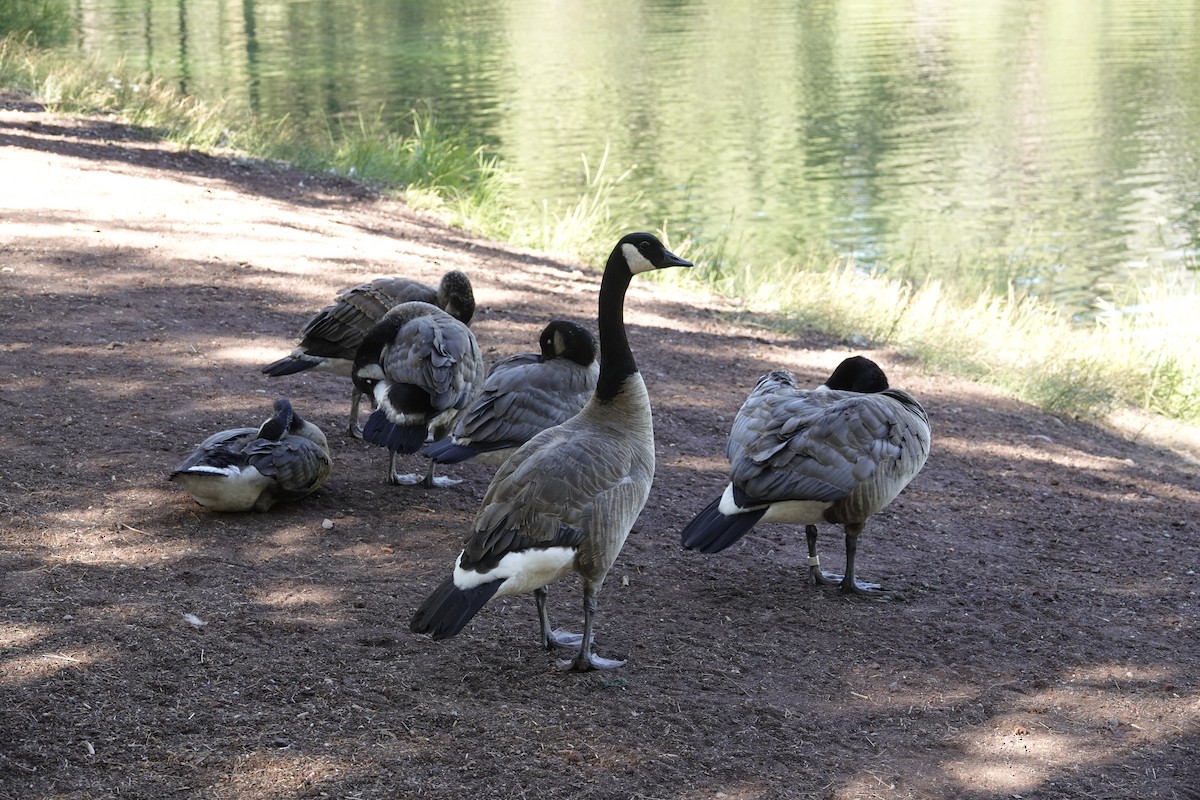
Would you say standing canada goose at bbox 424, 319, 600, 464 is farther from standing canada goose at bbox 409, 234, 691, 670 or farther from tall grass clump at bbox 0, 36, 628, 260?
tall grass clump at bbox 0, 36, 628, 260

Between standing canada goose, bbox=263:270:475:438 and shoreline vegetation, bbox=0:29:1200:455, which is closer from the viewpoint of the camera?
standing canada goose, bbox=263:270:475:438

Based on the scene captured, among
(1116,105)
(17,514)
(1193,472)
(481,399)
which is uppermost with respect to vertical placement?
→ (1116,105)

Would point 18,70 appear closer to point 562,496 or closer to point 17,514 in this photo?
point 17,514

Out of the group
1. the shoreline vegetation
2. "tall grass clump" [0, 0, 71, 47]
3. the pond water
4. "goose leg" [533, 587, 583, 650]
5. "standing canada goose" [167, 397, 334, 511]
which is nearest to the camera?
"goose leg" [533, 587, 583, 650]

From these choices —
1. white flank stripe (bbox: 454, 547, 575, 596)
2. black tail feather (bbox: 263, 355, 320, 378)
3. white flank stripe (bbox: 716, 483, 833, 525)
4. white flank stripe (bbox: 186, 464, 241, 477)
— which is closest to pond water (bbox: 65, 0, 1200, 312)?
black tail feather (bbox: 263, 355, 320, 378)

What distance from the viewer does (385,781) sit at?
363 cm

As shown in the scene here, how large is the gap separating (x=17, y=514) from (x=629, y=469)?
2.79 metres

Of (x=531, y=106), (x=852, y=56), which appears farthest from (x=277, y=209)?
(x=852, y=56)

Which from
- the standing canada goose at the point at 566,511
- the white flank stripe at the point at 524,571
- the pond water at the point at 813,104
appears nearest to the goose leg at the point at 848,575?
the standing canada goose at the point at 566,511

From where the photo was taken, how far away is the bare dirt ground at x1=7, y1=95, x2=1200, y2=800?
383 centimetres

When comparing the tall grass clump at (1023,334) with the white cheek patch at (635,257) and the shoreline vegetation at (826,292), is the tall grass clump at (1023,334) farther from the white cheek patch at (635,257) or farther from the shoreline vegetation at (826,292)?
the white cheek patch at (635,257)

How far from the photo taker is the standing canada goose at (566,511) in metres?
4.00

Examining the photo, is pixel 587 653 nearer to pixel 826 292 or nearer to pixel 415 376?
pixel 415 376

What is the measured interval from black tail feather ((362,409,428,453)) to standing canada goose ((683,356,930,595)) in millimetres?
1400
